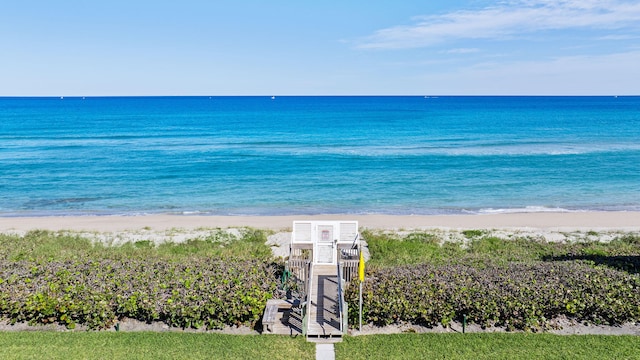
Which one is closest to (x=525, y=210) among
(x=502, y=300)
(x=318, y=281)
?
(x=502, y=300)

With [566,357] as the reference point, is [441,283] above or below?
above

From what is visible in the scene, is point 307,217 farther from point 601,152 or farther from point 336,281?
point 601,152

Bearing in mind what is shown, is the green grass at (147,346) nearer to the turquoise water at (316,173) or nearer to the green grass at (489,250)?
the green grass at (489,250)

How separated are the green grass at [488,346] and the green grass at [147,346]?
1.52m

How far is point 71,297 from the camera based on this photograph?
47.9ft

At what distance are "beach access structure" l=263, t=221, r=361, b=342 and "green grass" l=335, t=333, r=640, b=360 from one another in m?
0.90

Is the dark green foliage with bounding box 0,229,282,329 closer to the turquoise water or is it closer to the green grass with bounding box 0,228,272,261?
the green grass with bounding box 0,228,272,261

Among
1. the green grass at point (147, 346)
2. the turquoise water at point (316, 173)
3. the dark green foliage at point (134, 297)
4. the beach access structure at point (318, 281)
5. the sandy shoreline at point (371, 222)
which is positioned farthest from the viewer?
the turquoise water at point (316, 173)

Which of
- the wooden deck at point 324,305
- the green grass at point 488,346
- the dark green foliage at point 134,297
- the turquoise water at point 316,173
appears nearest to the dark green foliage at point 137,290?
the dark green foliage at point 134,297

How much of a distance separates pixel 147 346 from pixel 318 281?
592 cm

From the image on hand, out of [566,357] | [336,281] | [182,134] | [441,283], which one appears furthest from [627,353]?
[182,134]

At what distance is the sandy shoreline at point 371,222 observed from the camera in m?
28.5

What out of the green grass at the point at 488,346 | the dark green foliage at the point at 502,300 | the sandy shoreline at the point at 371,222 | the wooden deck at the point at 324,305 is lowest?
the sandy shoreline at the point at 371,222

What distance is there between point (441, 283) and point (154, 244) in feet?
45.8
